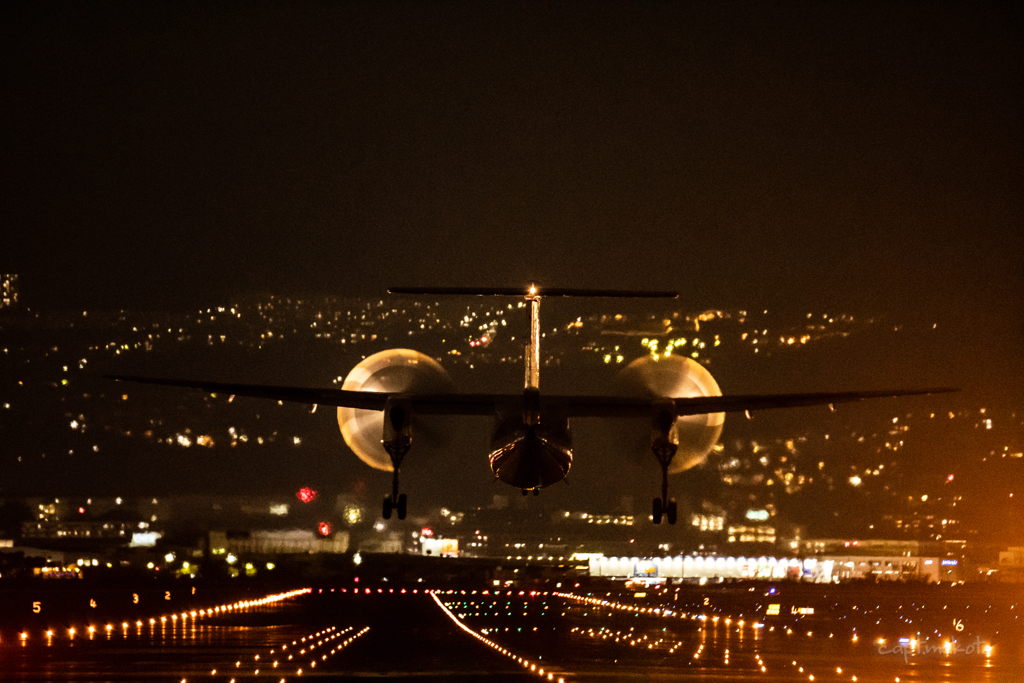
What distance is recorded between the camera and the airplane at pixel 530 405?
31172 mm

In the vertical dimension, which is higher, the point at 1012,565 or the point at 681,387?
the point at 681,387

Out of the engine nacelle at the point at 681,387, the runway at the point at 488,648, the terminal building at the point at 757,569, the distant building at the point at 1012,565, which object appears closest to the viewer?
the runway at the point at 488,648

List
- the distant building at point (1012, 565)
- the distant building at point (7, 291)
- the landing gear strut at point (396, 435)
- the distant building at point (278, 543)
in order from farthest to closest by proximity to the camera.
Answer: the distant building at point (7, 291) < the distant building at point (1012, 565) < the distant building at point (278, 543) < the landing gear strut at point (396, 435)

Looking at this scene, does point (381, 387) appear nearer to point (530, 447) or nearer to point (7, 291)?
point (530, 447)

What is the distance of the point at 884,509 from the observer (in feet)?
413

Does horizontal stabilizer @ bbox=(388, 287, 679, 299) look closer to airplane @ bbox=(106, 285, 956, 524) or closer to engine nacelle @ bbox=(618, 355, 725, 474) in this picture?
airplane @ bbox=(106, 285, 956, 524)

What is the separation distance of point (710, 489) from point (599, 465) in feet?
39.1

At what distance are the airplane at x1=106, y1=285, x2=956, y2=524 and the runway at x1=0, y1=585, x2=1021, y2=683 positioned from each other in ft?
16.1

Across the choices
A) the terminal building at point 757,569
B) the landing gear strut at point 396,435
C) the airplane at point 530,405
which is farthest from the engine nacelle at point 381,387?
the terminal building at point 757,569

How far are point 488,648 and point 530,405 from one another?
12060 mm

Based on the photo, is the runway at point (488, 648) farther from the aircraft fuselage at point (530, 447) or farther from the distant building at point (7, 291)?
the distant building at point (7, 291)

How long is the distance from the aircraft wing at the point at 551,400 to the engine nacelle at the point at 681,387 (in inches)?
89.5

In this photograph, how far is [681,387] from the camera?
37.0 m

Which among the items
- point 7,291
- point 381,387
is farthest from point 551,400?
point 7,291
